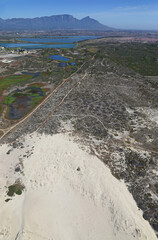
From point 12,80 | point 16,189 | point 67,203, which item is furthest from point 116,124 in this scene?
point 12,80

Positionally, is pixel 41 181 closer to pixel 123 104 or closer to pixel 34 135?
pixel 34 135

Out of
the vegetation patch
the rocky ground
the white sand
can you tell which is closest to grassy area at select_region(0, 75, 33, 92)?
the rocky ground

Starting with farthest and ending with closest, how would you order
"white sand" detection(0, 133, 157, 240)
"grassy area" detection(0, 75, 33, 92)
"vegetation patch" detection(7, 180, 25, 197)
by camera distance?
"grassy area" detection(0, 75, 33, 92) → "vegetation patch" detection(7, 180, 25, 197) → "white sand" detection(0, 133, 157, 240)

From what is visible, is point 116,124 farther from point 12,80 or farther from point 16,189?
point 12,80

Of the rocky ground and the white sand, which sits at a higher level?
the rocky ground

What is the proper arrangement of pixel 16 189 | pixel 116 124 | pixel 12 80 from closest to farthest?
pixel 16 189, pixel 116 124, pixel 12 80

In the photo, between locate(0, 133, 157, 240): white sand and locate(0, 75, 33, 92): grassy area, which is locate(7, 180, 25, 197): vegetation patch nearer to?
locate(0, 133, 157, 240): white sand

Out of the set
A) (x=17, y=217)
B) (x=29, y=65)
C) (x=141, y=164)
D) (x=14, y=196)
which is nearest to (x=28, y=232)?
(x=17, y=217)
